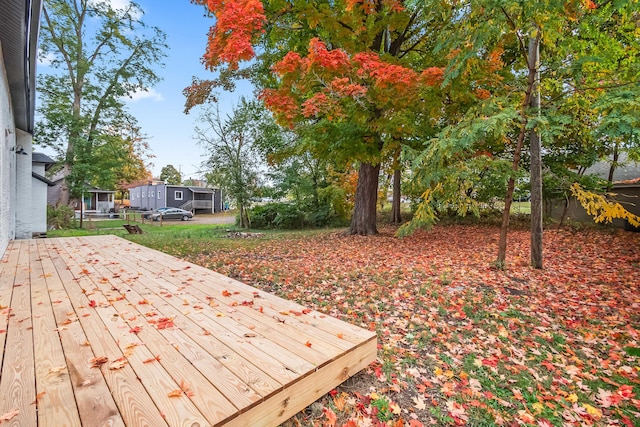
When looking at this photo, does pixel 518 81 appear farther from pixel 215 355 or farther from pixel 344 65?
pixel 215 355

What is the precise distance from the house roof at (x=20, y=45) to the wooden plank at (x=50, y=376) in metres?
3.78

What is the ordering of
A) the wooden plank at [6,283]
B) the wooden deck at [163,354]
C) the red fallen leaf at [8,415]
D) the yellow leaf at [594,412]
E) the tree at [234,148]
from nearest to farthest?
the red fallen leaf at [8,415], the wooden deck at [163,354], the yellow leaf at [594,412], the wooden plank at [6,283], the tree at [234,148]

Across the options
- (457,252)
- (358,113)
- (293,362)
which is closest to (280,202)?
(358,113)

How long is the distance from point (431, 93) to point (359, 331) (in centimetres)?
529

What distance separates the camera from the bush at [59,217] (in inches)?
580

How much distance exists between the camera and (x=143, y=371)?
1790 mm

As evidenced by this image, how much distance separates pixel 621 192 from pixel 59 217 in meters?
22.9

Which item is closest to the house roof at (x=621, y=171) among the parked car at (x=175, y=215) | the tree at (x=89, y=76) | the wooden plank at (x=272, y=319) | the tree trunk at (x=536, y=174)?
the tree trunk at (x=536, y=174)

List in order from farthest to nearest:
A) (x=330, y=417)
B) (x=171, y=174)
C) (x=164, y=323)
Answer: (x=171, y=174), (x=164, y=323), (x=330, y=417)

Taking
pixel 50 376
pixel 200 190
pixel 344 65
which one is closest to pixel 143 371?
pixel 50 376

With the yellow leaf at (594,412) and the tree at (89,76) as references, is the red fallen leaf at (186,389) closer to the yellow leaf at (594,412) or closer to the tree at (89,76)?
the yellow leaf at (594,412)

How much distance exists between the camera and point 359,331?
7.99 ft

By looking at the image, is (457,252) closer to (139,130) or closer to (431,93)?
(431,93)

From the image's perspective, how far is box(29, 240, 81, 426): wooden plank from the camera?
4.68ft
